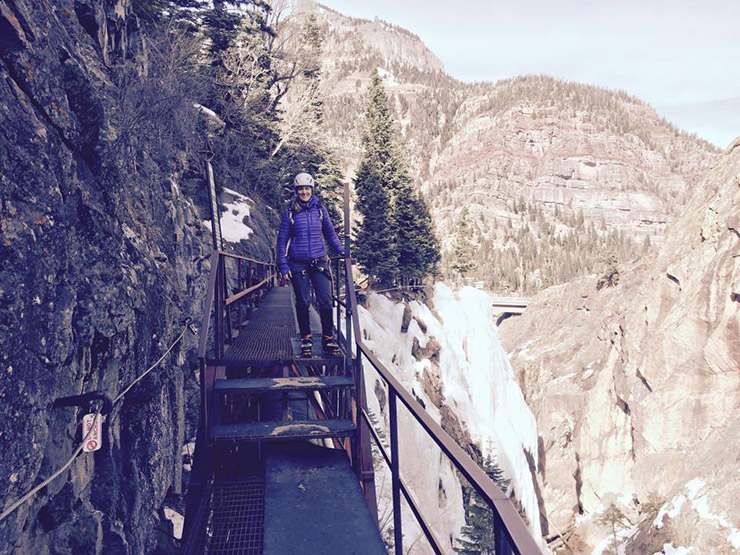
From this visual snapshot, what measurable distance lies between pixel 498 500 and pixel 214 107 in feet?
76.5

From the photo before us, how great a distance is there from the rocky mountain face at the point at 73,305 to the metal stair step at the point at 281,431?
909 mm

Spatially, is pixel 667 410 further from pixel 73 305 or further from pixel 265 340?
pixel 73 305

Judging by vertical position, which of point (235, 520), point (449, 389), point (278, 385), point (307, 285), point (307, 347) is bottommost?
point (449, 389)

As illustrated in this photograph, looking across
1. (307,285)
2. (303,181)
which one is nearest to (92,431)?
(307,285)

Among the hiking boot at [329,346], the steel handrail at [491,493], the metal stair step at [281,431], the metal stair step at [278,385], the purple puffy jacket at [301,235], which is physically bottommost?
the metal stair step at [281,431]

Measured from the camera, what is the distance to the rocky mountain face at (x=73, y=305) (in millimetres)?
2645

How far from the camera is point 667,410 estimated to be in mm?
37375

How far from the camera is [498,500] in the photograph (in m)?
1.44

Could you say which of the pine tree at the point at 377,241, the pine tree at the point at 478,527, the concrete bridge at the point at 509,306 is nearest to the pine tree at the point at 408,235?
the pine tree at the point at 377,241

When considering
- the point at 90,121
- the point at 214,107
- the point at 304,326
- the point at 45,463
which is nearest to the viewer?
the point at 45,463

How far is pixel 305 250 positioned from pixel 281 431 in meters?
2.13

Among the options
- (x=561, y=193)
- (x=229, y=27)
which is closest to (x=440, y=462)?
(x=229, y=27)

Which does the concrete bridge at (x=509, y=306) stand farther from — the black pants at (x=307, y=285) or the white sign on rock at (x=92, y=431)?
the white sign on rock at (x=92, y=431)

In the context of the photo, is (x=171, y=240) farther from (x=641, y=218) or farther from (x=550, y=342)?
(x=641, y=218)
